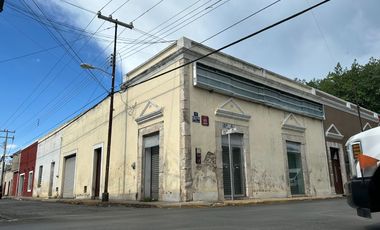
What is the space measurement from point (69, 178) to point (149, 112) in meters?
13.4

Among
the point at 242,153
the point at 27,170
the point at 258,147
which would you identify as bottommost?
the point at 242,153

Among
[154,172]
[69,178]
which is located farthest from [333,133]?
[69,178]

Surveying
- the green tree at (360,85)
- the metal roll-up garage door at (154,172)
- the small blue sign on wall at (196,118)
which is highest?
the green tree at (360,85)

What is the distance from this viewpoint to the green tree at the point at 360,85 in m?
38.0

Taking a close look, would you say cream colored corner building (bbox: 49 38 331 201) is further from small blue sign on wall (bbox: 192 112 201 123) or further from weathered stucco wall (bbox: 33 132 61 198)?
weathered stucco wall (bbox: 33 132 61 198)

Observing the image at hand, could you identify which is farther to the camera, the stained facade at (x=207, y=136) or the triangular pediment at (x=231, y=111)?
the triangular pediment at (x=231, y=111)

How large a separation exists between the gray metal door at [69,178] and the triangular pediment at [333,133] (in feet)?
63.9

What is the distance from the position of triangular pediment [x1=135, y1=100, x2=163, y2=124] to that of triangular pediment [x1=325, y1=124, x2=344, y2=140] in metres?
14.1

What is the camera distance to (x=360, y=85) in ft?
128

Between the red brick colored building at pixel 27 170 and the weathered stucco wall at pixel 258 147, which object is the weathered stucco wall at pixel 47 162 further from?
the weathered stucco wall at pixel 258 147

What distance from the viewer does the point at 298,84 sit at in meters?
24.5

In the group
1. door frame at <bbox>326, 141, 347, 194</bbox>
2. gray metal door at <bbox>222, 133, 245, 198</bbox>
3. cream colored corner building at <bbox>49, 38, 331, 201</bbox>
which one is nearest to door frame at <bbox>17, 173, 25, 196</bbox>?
cream colored corner building at <bbox>49, 38, 331, 201</bbox>

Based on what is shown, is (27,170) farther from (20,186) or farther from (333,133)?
(333,133)

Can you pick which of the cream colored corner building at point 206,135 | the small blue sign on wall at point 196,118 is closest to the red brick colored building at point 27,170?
the cream colored corner building at point 206,135
